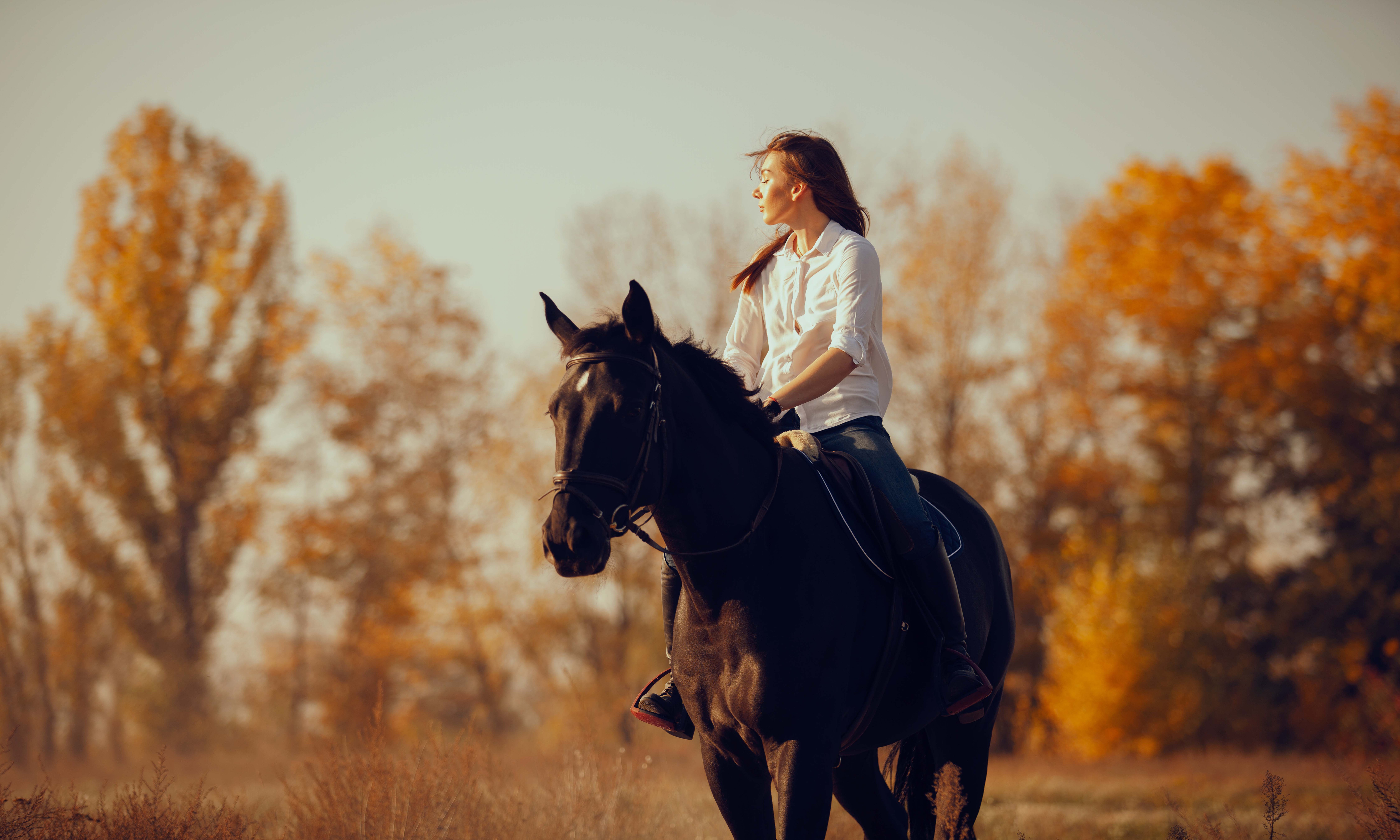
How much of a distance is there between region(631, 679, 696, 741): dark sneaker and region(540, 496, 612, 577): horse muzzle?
1.28m

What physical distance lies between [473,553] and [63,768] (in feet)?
37.0

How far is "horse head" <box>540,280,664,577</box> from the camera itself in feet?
9.57

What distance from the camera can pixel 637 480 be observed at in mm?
3199

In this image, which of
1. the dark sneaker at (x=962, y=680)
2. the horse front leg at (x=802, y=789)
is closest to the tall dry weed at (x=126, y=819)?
the horse front leg at (x=802, y=789)

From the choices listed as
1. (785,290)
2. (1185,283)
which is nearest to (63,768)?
(785,290)

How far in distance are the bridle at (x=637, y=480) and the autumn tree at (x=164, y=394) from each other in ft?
67.9

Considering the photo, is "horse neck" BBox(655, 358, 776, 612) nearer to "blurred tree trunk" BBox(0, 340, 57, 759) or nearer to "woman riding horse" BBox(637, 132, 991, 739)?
"woman riding horse" BBox(637, 132, 991, 739)

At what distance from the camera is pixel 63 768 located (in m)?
13.6

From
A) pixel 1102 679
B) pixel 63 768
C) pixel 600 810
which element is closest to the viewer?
pixel 600 810

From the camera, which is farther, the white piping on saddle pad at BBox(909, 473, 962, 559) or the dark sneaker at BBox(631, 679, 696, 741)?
the white piping on saddle pad at BBox(909, 473, 962, 559)

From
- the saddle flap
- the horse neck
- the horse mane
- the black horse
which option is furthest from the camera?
the saddle flap

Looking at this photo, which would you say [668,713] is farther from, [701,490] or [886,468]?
[886,468]

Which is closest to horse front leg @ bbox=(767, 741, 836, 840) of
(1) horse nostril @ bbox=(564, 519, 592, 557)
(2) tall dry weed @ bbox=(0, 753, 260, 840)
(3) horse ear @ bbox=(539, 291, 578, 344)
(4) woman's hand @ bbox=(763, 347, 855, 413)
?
(1) horse nostril @ bbox=(564, 519, 592, 557)

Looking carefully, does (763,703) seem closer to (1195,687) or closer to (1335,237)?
(1195,687)
